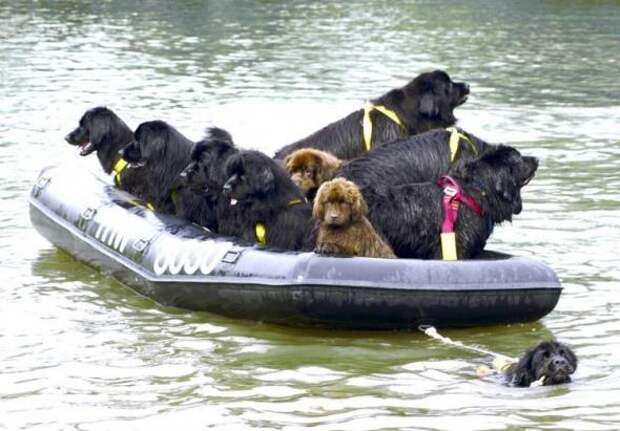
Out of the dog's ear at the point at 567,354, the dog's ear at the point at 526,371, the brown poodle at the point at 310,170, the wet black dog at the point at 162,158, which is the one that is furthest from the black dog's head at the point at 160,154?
the dog's ear at the point at 567,354

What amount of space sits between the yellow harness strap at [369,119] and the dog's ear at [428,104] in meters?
0.21

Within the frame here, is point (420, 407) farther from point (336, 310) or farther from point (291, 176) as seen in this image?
point (291, 176)

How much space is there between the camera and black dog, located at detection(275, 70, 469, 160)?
1275 cm

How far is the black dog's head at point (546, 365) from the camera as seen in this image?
9.09 meters

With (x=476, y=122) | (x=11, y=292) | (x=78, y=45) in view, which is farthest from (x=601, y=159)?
(x=78, y=45)

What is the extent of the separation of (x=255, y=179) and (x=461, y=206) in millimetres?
1484

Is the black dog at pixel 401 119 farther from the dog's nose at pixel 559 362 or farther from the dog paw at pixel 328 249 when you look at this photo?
the dog's nose at pixel 559 362

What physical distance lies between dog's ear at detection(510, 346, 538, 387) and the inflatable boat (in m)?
1.14

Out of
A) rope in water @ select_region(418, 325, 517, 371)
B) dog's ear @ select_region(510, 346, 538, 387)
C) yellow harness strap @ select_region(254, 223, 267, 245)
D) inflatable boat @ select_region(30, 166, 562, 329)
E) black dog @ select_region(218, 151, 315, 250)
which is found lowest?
rope in water @ select_region(418, 325, 517, 371)

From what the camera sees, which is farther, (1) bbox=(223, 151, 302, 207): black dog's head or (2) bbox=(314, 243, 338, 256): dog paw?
(1) bbox=(223, 151, 302, 207): black dog's head

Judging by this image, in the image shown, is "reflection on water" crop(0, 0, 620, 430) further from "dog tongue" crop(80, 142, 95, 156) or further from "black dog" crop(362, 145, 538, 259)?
"dog tongue" crop(80, 142, 95, 156)

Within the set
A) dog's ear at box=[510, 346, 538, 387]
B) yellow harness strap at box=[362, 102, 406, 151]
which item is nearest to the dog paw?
dog's ear at box=[510, 346, 538, 387]

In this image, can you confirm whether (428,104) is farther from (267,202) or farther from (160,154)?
(267,202)

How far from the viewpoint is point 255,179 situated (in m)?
10.9
